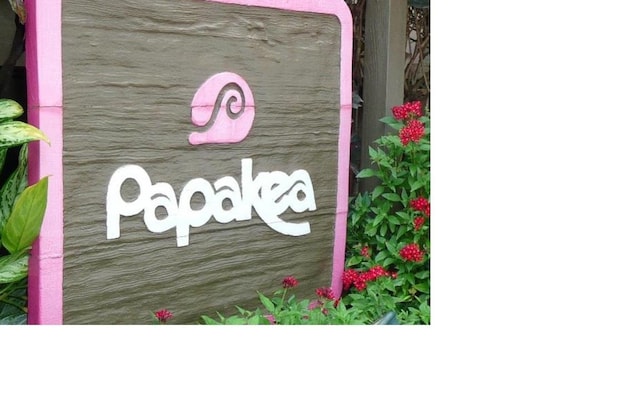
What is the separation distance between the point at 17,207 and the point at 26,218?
28mm

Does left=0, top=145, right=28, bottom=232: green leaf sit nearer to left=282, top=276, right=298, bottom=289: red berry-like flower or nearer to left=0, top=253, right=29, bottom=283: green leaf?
left=0, top=253, right=29, bottom=283: green leaf

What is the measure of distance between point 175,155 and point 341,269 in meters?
0.70

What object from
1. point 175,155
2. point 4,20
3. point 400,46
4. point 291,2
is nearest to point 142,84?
point 175,155

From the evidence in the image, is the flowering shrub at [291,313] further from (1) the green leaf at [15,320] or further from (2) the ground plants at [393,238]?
(1) the green leaf at [15,320]

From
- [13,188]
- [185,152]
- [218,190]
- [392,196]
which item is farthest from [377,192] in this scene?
[13,188]

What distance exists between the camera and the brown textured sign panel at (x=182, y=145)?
70.9 inches

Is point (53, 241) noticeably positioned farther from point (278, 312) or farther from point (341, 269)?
point (341, 269)

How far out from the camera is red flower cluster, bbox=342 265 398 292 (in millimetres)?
2363

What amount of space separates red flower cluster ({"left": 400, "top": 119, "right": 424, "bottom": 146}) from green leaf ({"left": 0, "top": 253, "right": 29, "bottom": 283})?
3.78 ft

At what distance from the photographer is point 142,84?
189 centimetres

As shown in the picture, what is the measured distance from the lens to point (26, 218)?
1.67 metres

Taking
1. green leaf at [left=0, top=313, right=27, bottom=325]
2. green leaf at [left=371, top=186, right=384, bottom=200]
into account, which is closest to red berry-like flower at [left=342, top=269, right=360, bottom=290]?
green leaf at [left=371, top=186, right=384, bottom=200]

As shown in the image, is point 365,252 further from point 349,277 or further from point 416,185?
point 416,185

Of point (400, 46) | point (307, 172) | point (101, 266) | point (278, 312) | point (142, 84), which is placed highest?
point (400, 46)
